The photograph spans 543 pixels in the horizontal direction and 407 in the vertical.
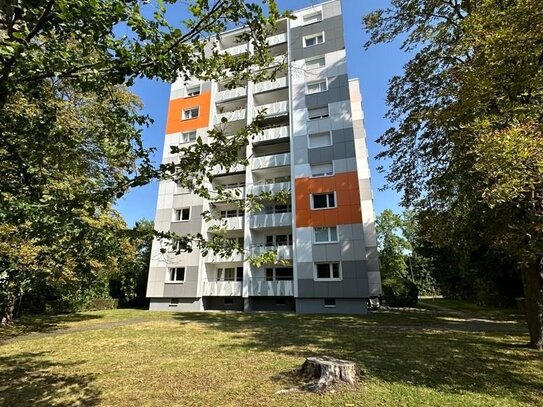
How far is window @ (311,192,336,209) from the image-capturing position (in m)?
22.2

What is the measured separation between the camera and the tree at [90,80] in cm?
280

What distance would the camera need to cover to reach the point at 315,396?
5648mm

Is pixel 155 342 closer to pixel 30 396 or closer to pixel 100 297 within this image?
pixel 30 396

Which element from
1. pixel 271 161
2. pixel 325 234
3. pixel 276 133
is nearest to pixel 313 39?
pixel 276 133

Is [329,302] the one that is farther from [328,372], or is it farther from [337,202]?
[328,372]

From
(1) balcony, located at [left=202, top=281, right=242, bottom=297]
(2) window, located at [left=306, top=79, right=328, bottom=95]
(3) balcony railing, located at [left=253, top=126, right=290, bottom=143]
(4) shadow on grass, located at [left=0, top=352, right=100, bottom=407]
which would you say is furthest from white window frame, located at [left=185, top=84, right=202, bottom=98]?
(4) shadow on grass, located at [left=0, top=352, right=100, bottom=407]

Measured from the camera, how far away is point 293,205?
74.8 ft

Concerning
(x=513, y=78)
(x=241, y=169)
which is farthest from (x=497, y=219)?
(x=241, y=169)

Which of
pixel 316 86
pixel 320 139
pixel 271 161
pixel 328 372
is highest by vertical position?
pixel 316 86

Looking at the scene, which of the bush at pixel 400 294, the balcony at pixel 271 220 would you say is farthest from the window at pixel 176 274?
the bush at pixel 400 294

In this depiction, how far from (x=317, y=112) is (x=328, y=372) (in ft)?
70.0

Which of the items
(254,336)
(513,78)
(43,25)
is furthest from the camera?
(254,336)

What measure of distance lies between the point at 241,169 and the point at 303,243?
7.98 metres

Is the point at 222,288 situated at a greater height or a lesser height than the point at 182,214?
lesser
